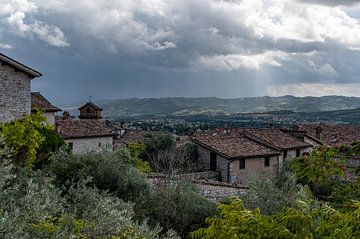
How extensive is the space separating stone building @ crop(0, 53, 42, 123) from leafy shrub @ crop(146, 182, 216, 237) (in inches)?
332

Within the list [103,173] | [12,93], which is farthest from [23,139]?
[12,93]

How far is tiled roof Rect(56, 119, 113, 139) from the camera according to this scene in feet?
117

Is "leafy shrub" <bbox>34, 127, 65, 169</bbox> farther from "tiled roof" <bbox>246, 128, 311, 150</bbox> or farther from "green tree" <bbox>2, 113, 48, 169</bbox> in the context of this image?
"tiled roof" <bbox>246, 128, 311, 150</bbox>

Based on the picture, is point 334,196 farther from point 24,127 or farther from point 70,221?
point 24,127

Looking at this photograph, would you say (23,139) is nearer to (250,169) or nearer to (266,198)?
(266,198)

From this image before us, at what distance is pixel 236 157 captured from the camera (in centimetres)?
3191

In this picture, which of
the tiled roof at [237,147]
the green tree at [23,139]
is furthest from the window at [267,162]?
the green tree at [23,139]

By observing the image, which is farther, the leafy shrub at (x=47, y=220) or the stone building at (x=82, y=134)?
the stone building at (x=82, y=134)

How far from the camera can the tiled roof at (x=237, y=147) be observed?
32.8 metres

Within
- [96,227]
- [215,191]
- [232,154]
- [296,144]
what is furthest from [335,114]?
[96,227]

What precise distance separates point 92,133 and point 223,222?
33528 millimetres

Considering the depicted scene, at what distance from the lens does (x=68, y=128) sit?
3662 cm

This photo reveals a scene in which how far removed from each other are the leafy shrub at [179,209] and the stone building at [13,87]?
8443 millimetres

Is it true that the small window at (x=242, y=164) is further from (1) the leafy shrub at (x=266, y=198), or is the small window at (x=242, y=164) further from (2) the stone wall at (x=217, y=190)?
(1) the leafy shrub at (x=266, y=198)
